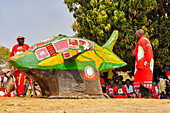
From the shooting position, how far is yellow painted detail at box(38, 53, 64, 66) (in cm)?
675

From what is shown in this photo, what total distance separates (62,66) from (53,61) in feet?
0.94

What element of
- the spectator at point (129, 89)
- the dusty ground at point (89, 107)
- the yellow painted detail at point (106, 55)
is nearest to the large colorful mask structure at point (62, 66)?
the yellow painted detail at point (106, 55)

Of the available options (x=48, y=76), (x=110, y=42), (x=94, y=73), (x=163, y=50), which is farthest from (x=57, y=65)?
(x=163, y=50)

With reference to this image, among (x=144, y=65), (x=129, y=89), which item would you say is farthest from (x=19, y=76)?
(x=129, y=89)

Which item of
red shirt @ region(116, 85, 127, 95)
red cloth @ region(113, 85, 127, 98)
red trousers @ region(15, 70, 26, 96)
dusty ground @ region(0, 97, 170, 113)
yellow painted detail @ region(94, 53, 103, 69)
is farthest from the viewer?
red shirt @ region(116, 85, 127, 95)

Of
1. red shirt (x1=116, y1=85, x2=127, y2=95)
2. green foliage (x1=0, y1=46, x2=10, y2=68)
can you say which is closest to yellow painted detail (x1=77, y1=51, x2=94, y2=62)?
red shirt (x1=116, y1=85, x2=127, y2=95)

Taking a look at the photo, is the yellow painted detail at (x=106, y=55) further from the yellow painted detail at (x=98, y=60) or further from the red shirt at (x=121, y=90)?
the red shirt at (x=121, y=90)

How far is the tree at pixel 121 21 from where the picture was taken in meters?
10.9

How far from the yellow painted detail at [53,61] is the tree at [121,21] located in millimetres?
4361

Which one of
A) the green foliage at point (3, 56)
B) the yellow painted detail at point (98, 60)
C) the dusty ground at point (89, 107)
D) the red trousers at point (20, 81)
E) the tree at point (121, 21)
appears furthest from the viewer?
the green foliage at point (3, 56)

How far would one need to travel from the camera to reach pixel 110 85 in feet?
35.2

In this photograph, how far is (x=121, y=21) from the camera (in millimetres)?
10906

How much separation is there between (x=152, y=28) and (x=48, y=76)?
19.8 feet

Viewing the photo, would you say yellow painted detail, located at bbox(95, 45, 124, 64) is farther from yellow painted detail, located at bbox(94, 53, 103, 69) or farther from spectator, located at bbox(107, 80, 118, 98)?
spectator, located at bbox(107, 80, 118, 98)
